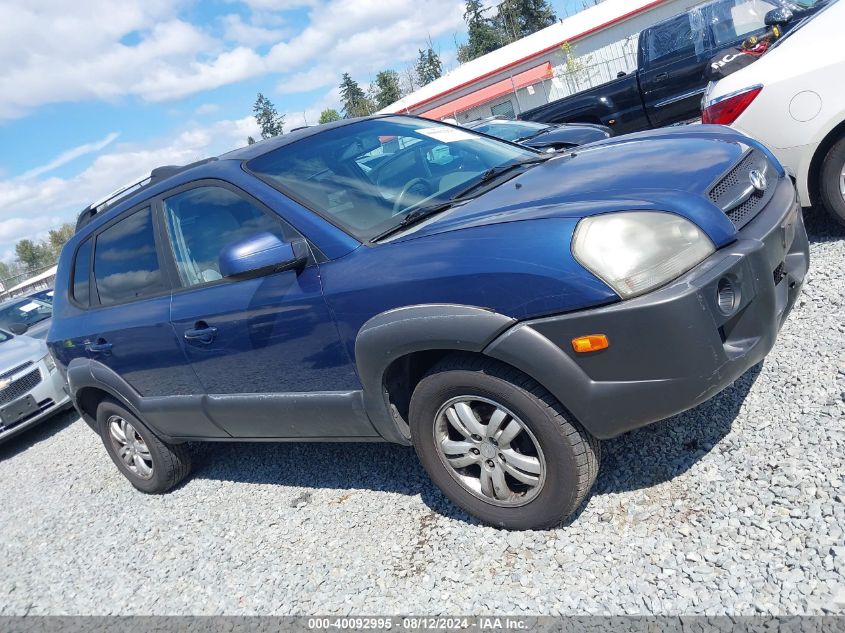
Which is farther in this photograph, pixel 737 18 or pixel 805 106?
pixel 737 18

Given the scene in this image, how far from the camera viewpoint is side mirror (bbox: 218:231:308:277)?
2818 mm

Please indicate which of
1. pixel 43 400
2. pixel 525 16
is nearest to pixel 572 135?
pixel 43 400

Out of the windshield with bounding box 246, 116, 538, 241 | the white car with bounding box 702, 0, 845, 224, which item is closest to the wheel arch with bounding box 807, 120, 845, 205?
the white car with bounding box 702, 0, 845, 224

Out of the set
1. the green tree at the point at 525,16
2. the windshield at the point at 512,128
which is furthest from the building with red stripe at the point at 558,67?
the green tree at the point at 525,16

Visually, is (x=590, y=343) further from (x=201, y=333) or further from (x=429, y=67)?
(x=429, y=67)

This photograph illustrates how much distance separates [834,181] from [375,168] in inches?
114

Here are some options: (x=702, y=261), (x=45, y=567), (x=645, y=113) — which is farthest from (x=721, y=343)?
(x=645, y=113)

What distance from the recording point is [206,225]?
Result: 359 centimetres

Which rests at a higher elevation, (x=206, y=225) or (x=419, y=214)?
(x=206, y=225)

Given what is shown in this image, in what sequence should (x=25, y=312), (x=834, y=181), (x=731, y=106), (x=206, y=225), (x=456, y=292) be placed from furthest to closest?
(x=25, y=312)
(x=731, y=106)
(x=834, y=181)
(x=206, y=225)
(x=456, y=292)

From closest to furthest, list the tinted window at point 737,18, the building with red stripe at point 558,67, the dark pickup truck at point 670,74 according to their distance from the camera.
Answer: the tinted window at point 737,18 < the dark pickup truck at point 670,74 < the building with red stripe at point 558,67

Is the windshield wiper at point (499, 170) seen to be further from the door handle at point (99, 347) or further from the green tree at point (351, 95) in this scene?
the green tree at point (351, 95)

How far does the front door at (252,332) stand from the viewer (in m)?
3.07

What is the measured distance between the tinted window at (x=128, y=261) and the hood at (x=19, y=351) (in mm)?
4152
